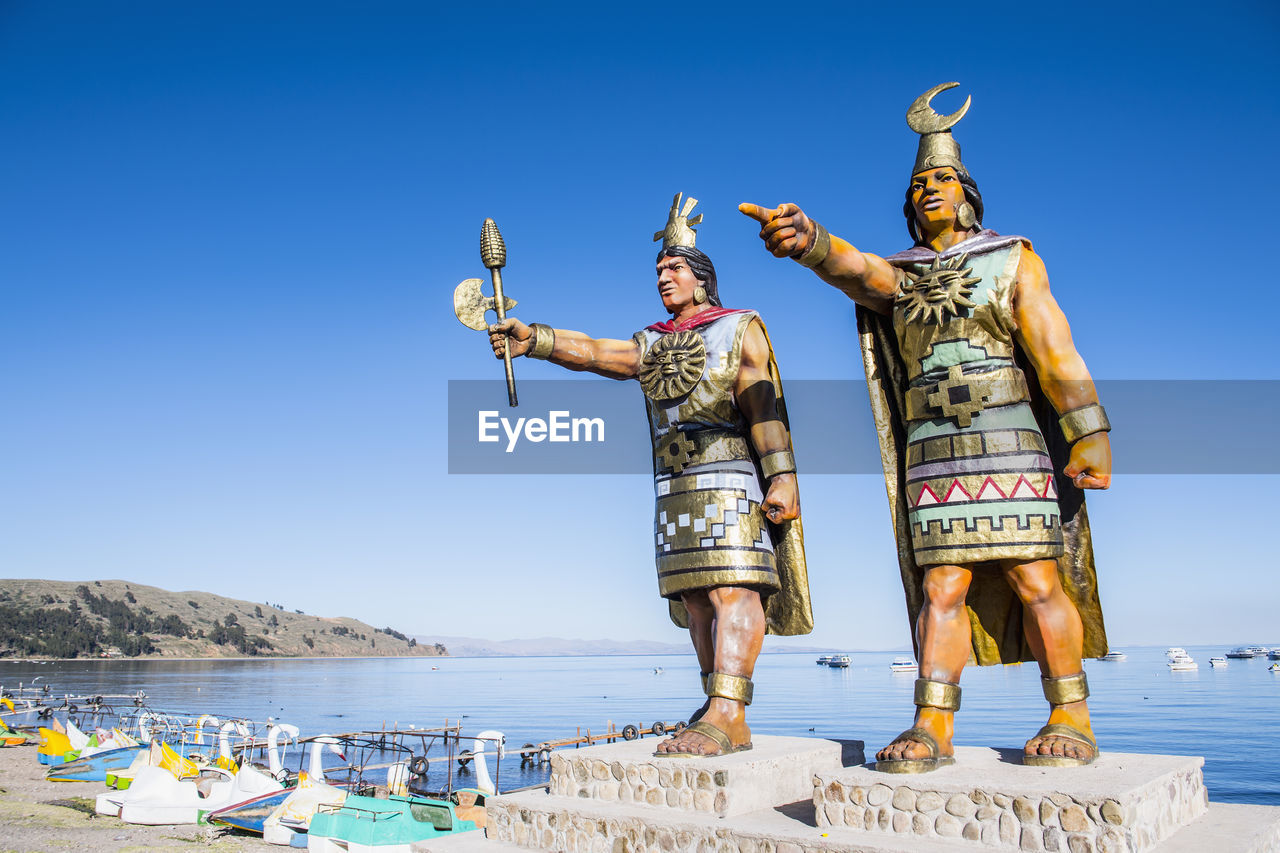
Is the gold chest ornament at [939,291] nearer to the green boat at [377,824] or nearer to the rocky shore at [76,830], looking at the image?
the green boat at [377,824]

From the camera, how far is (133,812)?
892 inches

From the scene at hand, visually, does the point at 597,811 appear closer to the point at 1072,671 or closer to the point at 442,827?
the point at 1072,671

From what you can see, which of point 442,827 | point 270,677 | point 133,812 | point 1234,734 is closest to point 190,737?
point 133,812

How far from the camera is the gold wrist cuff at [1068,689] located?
4566 mm

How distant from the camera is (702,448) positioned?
5.75m

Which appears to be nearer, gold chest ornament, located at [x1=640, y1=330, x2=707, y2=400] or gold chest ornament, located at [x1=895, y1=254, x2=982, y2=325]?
gold chest ornament, located at [x1=895, y1=254, x2=982, y2=325]

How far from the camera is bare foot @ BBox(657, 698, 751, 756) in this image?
5039 millimetres

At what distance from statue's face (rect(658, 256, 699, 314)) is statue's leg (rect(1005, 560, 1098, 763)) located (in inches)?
108

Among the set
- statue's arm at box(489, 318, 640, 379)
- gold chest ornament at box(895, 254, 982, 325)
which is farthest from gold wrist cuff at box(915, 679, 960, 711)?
statue's arm at box(489, 318, 640, 379)

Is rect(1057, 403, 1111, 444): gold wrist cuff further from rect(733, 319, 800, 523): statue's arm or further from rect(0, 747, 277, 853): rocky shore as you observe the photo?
rect(0, 747, 277, 853): rocky shore

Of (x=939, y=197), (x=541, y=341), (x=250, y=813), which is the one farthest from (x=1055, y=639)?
(x=250, y=813)

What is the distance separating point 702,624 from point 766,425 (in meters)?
1.32

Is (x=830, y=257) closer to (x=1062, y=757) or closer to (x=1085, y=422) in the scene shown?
(x=1085, y=422)

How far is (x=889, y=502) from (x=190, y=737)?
46788 mm
